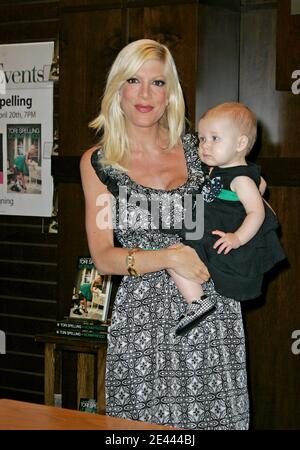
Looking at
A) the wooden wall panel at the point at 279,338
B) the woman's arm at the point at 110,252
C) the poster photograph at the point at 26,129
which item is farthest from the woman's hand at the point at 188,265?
the poster photograph at the point at 26,129

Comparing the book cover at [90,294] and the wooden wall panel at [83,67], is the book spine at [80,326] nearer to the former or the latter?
the book cover at [90,294]

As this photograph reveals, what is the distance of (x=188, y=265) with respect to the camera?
2865 mm

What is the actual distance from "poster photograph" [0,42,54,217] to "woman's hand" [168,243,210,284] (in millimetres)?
2437

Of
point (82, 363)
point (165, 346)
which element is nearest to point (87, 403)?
point (82, 363)

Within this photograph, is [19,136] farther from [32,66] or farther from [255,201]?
[255,201]

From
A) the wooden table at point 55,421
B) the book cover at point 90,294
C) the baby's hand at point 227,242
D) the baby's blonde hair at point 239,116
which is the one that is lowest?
the wooden table at point 55,421

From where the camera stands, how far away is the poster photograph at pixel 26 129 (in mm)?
5207

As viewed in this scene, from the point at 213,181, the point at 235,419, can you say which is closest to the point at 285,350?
the point at 235,419

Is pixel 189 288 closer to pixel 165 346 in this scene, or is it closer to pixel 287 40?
pixel 165 346

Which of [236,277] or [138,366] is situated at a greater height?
[236,277]

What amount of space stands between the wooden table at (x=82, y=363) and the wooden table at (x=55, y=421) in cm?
181

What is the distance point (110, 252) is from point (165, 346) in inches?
14.8

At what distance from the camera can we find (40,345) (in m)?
5.35

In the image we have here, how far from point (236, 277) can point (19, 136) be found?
9.13ft
